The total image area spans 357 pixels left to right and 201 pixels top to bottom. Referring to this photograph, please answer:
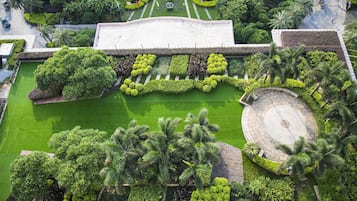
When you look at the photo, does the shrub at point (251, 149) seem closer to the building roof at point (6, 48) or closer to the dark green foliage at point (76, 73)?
the dark green foliage at point (76, 73)

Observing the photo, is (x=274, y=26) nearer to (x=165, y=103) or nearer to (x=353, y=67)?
(x=353, y=67)

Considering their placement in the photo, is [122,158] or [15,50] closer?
[122,158]

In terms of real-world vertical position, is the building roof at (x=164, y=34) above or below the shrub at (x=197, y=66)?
above

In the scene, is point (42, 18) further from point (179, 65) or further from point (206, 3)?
point (206, 3)

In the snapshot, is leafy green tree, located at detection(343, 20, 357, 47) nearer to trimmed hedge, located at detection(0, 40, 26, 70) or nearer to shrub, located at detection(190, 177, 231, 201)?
shrub, located at detection(190, 177, 231, 201)

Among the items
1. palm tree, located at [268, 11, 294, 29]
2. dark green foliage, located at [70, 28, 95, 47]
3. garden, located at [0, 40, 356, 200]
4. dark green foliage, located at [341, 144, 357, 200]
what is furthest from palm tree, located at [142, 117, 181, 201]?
palm tree, located at [268, 11, 294, 29]

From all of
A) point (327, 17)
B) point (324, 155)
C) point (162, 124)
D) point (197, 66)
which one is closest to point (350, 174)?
point (324, 155)

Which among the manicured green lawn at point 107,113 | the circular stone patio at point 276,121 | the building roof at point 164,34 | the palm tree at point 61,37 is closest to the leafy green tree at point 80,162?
the manicured green lawn at point 107,113
